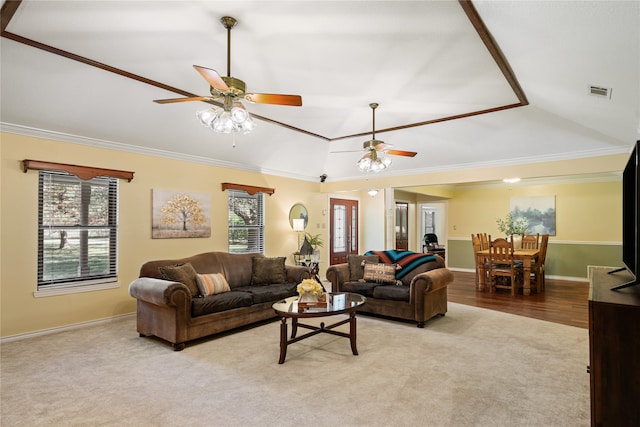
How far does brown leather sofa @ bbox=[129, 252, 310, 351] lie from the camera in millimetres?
3707

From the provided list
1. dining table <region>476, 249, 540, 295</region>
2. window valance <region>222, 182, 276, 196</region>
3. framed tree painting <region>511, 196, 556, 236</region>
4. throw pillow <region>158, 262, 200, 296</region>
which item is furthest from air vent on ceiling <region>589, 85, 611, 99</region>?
framed tree painting <region>511, 196, 556, 236</region>

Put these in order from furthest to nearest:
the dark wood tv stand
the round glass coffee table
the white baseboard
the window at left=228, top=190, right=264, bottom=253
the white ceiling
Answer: the window at left=228, top=190, right=264, bottom=253 < the white baseboard < the round glass coffee table < the white ceiling < the dark wood tv stand

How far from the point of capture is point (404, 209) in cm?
1048

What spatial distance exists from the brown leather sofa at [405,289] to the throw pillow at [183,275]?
1.97 meters

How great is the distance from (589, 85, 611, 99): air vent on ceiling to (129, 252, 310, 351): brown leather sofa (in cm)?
405

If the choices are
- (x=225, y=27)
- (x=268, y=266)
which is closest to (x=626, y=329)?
(x=225, y=27)

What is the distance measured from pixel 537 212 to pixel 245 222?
23.3ft

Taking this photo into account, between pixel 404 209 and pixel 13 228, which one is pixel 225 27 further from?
pixel 404 209

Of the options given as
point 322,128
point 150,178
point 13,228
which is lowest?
point 13,228

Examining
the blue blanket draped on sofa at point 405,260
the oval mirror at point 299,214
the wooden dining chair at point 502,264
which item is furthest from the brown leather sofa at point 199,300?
the wooden dining chair at point 502,264

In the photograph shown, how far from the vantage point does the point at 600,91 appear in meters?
3.35

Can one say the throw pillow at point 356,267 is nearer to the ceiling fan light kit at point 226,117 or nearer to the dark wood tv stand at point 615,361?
the ceiling fan light kit at point 226,117

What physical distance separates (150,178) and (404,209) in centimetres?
723

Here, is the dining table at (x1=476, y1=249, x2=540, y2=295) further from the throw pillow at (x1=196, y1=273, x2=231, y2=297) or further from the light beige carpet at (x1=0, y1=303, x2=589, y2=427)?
the throw pillow at (x1=196, y1=273, x2=231, y2=297)
